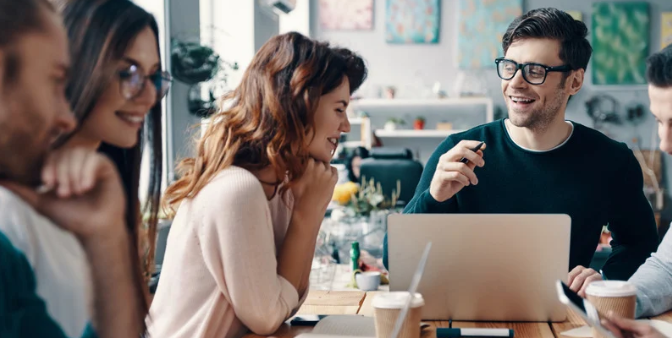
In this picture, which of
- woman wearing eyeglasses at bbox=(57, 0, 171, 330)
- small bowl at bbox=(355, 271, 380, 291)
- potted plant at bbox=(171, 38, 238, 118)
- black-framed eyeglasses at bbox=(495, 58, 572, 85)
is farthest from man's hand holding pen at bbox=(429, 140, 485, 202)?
potted plant at bbox=(171, 38, 238, 118)

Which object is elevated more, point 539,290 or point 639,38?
point 639,38

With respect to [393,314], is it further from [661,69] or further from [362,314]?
[661,69]

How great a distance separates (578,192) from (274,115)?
0.92 metres

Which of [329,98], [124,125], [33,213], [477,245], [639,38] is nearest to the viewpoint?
[33,213]

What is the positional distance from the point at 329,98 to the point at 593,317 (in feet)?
2.44

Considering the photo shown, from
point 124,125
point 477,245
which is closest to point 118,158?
point 124,125

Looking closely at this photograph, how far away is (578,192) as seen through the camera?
6.25 feet

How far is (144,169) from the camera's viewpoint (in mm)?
721

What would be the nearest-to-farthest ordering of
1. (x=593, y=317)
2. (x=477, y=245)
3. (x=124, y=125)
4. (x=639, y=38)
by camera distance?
(x=124, y=125) < (x=593, y=317) < (x=477, y=245) < (x=639, y=38)

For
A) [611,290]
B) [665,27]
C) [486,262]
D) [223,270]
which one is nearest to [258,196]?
[223,270]

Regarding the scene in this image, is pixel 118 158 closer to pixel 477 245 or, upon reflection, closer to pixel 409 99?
pixel 477 245

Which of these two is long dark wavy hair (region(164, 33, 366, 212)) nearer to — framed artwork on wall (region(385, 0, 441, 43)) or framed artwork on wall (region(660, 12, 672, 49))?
framed artwork on wall (region(385, 0, 441, 43))

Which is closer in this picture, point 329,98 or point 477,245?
point 477,245

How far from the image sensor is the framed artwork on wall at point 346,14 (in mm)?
6980
